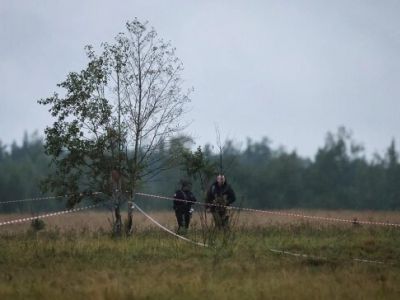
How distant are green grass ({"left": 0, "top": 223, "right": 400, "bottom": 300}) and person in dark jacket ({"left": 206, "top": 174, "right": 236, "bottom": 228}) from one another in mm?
442

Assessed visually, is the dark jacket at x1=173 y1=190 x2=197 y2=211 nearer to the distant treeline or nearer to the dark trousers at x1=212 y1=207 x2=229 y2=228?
the dark trousers at x1=212 y1=207 x2=229 y2=228

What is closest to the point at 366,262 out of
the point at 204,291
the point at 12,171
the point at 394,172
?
the point at 204,291

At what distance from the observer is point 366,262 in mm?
13312

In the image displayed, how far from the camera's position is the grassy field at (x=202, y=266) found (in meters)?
10.0

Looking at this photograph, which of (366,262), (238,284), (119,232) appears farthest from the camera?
(119,232)

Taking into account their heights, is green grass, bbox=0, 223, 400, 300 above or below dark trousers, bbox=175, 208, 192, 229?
below

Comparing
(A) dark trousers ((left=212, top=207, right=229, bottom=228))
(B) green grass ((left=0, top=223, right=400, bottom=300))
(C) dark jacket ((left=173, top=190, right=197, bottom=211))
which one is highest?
(C) dark jacket ((left=173, top=190, right=197, bottom=211))

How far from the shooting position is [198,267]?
1238 centimetres

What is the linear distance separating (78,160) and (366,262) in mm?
8113

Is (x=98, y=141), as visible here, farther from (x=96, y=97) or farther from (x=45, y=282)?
(x=45, y=282)

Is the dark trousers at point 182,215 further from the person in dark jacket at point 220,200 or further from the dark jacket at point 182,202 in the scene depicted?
the person in dark jacket at point 220,200

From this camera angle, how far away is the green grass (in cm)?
1002

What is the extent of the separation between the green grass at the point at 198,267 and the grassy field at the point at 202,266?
0.02m

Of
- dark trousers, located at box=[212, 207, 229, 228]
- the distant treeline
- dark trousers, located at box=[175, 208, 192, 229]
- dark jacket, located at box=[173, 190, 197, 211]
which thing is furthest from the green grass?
the distant treeline
